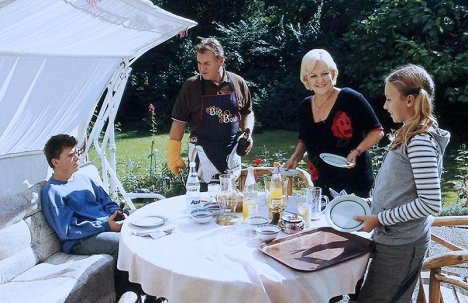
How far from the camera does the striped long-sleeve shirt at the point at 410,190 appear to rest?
2010mm

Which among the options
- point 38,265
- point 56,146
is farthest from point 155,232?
point 56,146

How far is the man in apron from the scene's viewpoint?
11.6 ft

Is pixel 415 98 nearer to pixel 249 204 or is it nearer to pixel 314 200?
pixel 314 200

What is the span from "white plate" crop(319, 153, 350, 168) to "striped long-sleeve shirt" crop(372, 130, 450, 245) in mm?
566

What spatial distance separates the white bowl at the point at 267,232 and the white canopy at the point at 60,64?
173cm

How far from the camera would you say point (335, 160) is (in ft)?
9.31

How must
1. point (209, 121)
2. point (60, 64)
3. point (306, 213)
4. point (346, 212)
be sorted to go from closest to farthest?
point (346, 212) < point (306, 213) < point (209, 121) < point (60, 64)

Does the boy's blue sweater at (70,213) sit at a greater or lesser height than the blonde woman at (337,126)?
lesser

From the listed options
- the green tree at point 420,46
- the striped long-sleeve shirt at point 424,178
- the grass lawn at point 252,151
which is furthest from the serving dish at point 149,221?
the green tree at point 420,46

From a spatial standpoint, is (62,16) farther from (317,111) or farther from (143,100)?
(143,100)

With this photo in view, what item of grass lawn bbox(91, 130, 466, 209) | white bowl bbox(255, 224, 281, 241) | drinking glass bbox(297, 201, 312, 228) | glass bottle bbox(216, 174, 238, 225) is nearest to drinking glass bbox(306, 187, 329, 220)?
drinking glass bbox(297, 201, 312, 228)

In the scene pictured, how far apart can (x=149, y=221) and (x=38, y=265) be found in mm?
1018

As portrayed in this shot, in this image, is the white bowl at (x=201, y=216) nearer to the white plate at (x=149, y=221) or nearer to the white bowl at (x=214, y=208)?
the white bowl at (x=214, y=208)

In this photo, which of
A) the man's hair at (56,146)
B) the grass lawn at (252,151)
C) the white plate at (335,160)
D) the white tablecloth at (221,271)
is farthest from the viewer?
the grass lawn at (252,151)
